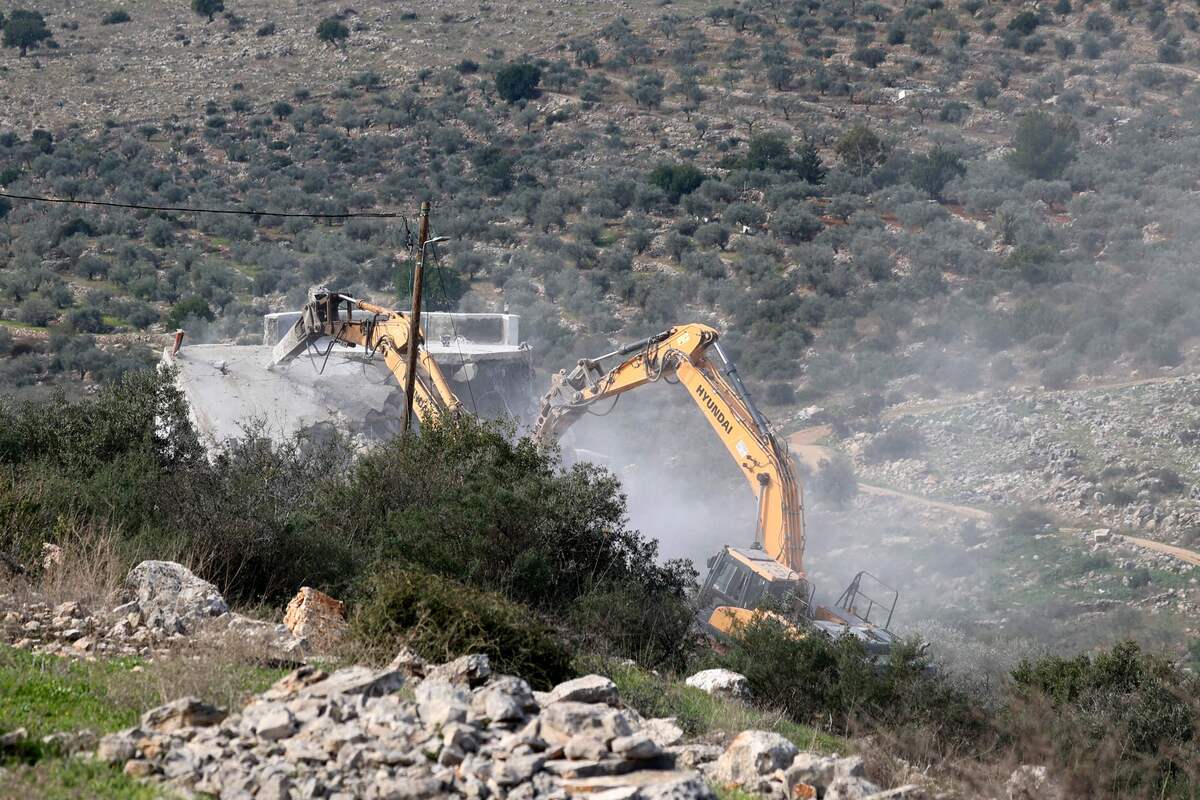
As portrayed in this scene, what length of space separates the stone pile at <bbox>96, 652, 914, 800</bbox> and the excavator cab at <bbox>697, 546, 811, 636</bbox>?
9.24 meters

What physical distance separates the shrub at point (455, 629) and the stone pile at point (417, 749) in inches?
67.1

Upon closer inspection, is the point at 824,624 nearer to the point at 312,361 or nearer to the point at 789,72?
the point at 312,361

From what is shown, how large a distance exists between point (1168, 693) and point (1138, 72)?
6197 centimetres

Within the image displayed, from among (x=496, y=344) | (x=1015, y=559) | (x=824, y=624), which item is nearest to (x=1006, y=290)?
(x=1015, y=559)

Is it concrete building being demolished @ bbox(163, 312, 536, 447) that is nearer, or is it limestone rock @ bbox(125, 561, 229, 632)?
limestone rock @ bbox(125, 561, 229, 632)

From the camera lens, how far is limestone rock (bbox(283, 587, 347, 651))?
464 inches

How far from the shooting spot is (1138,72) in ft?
231

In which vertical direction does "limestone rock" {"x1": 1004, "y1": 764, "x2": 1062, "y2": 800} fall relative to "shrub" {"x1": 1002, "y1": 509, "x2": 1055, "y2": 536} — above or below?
above

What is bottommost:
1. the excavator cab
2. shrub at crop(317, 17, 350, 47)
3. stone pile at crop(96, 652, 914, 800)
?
the excavator cab

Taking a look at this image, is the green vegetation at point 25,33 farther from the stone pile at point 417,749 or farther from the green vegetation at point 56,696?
the stone pile at point 417,749

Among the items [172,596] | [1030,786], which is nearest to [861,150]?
[172,596]

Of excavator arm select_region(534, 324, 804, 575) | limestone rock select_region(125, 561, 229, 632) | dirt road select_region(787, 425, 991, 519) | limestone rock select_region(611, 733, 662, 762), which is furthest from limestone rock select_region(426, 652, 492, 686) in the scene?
dirt road select_region(787, 425, 991, 519)

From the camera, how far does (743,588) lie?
63.8 feet

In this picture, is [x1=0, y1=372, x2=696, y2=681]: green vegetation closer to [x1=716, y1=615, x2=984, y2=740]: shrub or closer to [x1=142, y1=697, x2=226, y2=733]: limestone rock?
[x1=716, y1=615, x2=984, y2=740]: shrub
